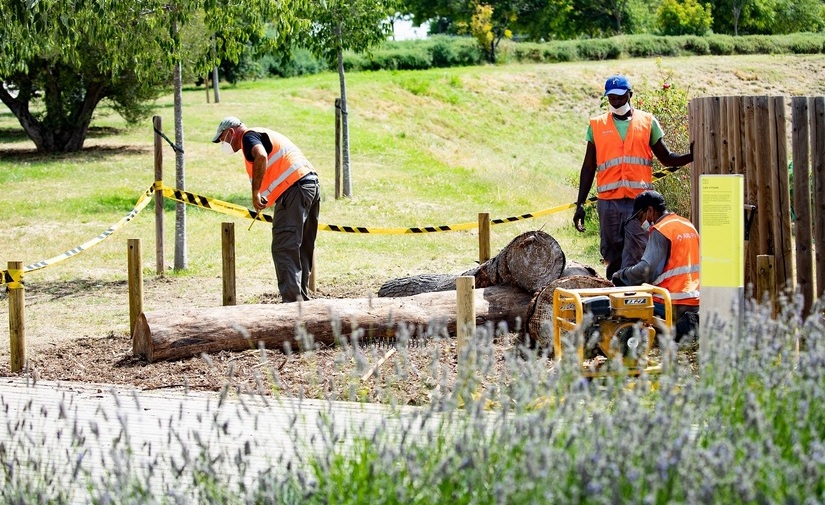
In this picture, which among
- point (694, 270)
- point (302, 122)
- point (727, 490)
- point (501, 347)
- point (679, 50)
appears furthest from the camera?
point (679, 50)

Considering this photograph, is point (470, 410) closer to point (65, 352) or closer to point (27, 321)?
point (65, 352)

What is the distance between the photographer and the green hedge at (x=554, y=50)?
55.3 meters

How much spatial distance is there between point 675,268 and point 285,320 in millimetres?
3049

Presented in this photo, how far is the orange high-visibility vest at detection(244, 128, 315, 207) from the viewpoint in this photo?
11.0m

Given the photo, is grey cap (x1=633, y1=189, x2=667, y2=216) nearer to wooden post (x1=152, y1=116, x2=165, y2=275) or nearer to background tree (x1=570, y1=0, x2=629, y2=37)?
wooden post (x1=152, y1=116, x2=165, y2=275)

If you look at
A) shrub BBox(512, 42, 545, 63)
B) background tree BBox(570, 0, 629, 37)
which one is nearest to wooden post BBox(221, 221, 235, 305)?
shrub BBox(512, 42, 545, 63)

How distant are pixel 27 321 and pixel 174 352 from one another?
342 centimetres

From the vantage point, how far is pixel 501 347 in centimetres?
938

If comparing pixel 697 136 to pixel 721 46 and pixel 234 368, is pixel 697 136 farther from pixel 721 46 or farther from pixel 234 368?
pixel 721 46

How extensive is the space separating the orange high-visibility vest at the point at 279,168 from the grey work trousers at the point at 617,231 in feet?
9.02

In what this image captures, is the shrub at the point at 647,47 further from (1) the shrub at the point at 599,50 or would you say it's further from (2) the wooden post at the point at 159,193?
(2) the wooden post at the point at 159,193

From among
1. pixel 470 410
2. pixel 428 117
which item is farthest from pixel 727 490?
pixel 428 117

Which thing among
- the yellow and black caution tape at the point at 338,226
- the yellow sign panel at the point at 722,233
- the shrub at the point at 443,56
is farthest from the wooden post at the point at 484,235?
→ the shrub at the point at 443,56

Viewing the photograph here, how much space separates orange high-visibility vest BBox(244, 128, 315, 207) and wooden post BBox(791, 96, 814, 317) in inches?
169
